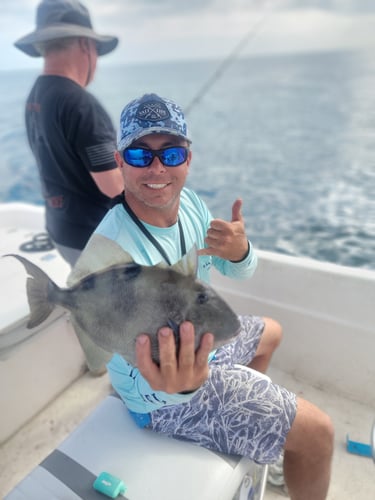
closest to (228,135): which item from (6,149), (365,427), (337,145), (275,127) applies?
(275,127)

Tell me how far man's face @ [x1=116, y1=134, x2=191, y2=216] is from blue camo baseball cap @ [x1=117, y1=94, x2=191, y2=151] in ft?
0.08

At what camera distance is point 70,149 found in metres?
1.96

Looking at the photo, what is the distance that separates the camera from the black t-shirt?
1.90 meters

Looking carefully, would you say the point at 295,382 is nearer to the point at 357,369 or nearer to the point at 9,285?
the point at 357,369

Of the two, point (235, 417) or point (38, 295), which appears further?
point (235, 417)

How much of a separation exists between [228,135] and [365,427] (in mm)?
16365

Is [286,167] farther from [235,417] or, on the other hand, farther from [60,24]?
[235,417]

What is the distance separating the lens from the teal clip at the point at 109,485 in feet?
3.81

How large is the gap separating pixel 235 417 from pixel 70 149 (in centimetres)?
148

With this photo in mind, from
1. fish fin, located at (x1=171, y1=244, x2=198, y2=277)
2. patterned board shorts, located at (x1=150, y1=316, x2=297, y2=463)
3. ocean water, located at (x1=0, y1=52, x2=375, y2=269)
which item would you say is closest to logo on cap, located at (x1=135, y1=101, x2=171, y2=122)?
fish fin, located at (x1=171, y1=244, x2=198, y2=277)

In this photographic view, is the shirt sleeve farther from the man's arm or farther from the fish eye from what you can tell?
the man's arm

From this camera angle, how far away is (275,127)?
1780 cm

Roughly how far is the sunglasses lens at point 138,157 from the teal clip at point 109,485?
0.98 m

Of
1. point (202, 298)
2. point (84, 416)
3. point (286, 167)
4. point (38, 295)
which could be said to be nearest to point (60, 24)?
point (38, 295)
